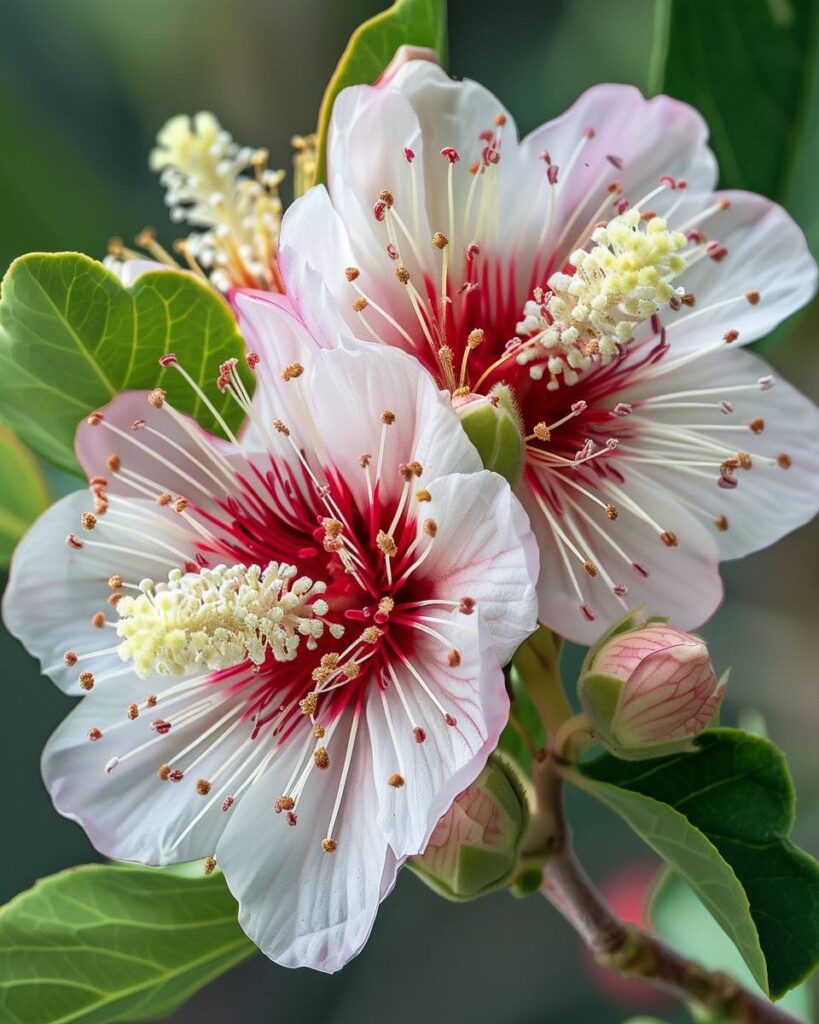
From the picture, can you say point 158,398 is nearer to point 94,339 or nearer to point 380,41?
point 94,339

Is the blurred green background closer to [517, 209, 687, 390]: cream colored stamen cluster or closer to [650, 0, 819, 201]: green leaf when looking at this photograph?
[650, 0, 819, 201]: green leaf

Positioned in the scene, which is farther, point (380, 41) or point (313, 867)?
point (380, 41)

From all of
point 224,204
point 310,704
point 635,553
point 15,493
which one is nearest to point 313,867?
point 310,704

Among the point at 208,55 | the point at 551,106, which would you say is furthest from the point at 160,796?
the point at 208,55

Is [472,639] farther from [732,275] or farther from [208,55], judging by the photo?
[208,55]

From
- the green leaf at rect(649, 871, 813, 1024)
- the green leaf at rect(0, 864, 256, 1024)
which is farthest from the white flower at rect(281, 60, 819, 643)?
the green leaf at rect(649, 871, 813, 1024)
